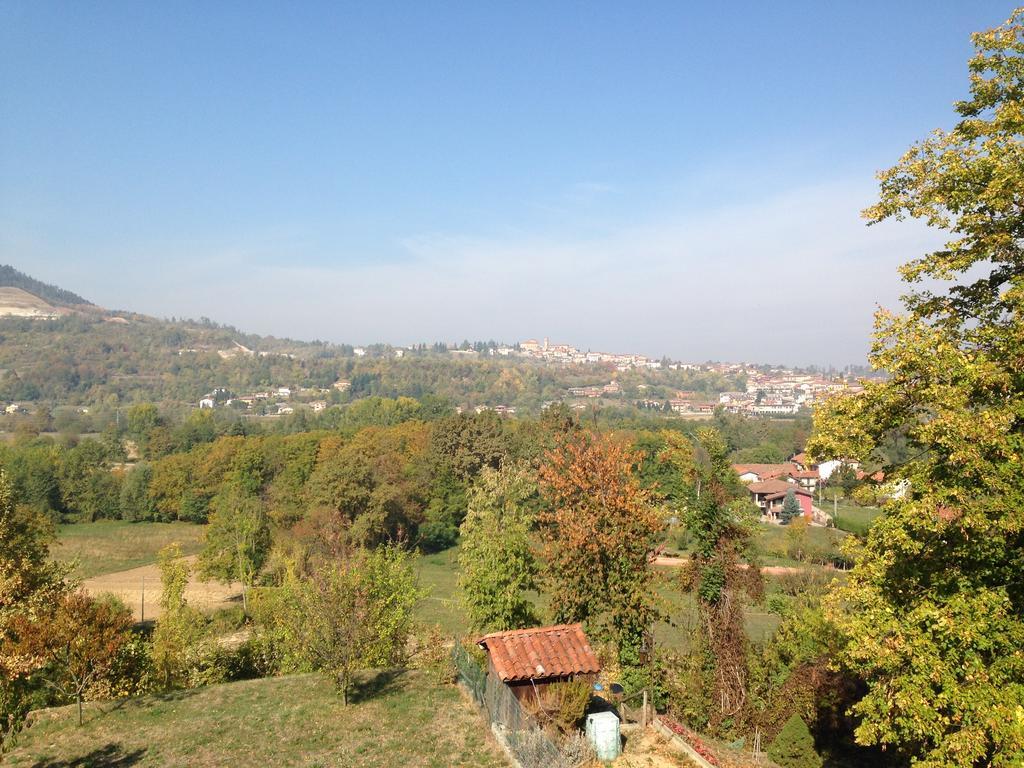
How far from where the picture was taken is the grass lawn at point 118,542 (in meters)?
51.7

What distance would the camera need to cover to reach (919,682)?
876 centimetres

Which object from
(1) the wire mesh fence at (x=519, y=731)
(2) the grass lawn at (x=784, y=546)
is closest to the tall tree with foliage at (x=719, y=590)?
(1) the wire mesh fence at (x=519, y=731)

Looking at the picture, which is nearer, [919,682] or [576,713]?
[919,682]

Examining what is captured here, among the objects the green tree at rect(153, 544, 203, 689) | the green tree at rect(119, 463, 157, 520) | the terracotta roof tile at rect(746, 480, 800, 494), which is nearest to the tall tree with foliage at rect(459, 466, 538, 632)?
the green tree at rect(153, 544, 203, 689)

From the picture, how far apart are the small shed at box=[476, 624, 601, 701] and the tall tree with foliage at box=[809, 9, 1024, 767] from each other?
5.58 metres

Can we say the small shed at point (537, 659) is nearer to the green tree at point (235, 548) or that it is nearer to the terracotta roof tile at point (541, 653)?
the terracotta roof tile at point (541, 653)

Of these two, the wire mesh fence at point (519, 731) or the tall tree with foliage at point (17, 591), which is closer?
the wire mesh fence at point (519, 731)

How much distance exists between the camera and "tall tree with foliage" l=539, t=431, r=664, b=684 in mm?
15992

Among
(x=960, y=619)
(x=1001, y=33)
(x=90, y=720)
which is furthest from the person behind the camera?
(x=90, y=720)

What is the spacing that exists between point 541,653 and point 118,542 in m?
57.5

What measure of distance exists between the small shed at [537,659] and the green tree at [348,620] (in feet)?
11.2

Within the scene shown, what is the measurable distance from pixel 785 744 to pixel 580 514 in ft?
21.7

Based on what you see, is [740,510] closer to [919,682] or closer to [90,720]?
[919,682]

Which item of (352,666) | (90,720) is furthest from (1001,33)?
(90,720)
